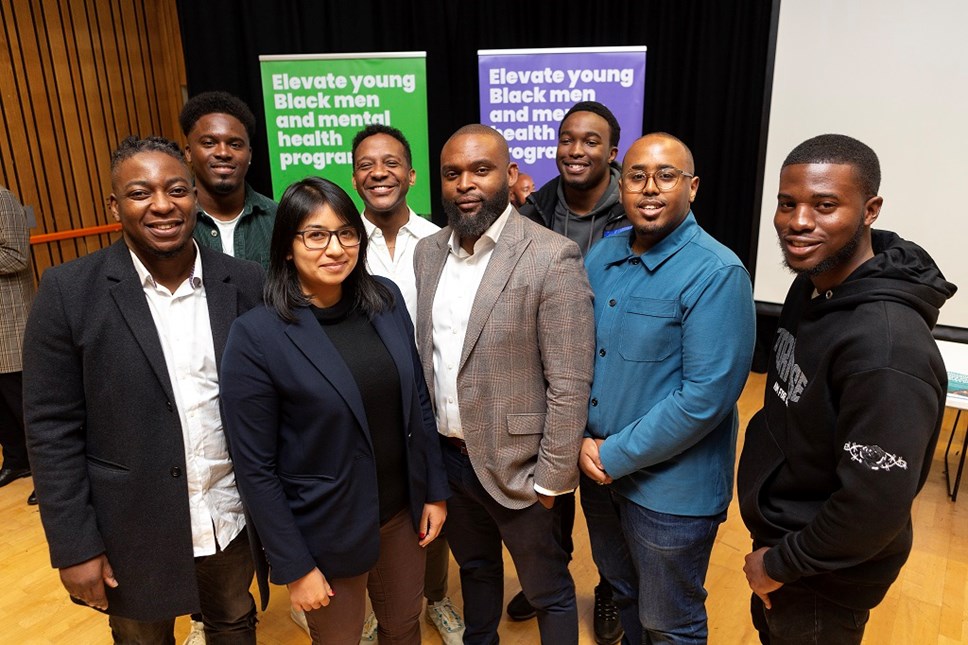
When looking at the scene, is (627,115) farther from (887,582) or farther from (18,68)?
(18,68)

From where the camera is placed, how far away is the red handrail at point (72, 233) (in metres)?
4.81

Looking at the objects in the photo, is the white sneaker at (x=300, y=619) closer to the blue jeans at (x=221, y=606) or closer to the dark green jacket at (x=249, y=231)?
the blue jeans at (x=221, y=606)

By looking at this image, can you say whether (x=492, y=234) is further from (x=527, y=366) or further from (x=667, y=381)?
(x=667, y=381)

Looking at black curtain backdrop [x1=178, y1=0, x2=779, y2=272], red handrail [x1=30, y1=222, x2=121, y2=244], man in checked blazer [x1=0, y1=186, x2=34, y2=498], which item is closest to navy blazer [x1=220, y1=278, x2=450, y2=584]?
man in checked blazer [x1=0, y1=186, x2=34, y2=498]

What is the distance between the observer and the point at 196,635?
2369 mm

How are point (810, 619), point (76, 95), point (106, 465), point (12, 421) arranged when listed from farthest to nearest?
point (76, 95), point (12, 421), point (106, 465), point (810, 619)

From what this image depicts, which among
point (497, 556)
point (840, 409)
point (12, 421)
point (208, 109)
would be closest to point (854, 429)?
point (840, 409)

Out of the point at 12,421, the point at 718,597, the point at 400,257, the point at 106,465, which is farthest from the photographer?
the point at 12,421

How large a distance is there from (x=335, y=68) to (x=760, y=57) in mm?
2933

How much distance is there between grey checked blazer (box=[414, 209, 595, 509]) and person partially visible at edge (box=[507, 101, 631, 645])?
626 mm

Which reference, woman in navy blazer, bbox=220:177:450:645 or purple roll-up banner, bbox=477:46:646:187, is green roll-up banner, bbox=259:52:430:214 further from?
woman in navy blazer, bbox=220:177:450:645

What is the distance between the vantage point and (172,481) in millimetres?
1566

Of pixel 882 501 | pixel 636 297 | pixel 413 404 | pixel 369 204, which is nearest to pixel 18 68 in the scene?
pixel 369 204

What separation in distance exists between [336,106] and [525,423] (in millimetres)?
3257
